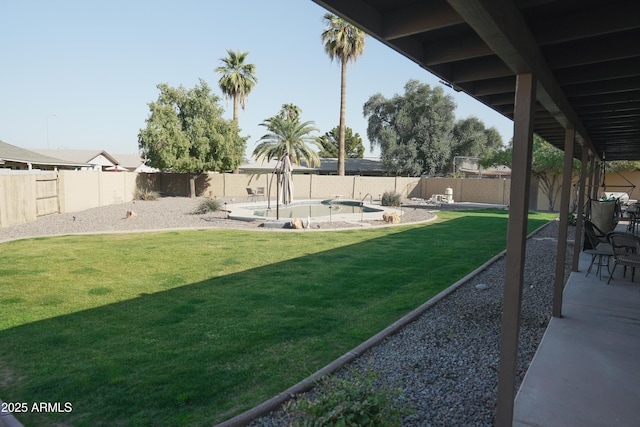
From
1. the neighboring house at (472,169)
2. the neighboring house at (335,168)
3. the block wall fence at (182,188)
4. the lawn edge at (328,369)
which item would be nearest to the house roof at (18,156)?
the block wall fence at (182,188)

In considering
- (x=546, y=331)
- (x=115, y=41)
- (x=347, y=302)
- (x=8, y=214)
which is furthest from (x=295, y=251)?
(x=115, y=41)

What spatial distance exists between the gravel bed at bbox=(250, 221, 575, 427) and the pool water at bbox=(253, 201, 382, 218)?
11.7 metres

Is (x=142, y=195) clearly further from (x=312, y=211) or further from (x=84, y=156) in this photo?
(x=84, y=156)

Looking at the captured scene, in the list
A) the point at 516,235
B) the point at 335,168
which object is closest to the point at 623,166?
the point at 516,235

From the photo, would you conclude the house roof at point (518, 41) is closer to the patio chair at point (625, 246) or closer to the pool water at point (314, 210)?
the patio chair at point (625, 246)

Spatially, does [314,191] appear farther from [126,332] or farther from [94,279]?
[126,332]

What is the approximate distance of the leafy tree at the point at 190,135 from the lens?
22453 mm

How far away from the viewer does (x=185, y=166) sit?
23.3 metres

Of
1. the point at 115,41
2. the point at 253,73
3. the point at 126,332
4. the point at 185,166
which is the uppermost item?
the point at 253,73

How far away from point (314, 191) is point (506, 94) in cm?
2355

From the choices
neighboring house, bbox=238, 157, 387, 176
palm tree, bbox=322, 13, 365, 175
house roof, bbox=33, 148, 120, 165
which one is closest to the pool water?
palm tree, bbox=322, 13, 365, 175

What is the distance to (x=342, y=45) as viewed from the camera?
26953mm

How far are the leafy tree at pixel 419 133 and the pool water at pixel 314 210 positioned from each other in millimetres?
14022

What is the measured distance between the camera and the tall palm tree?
27.4m
